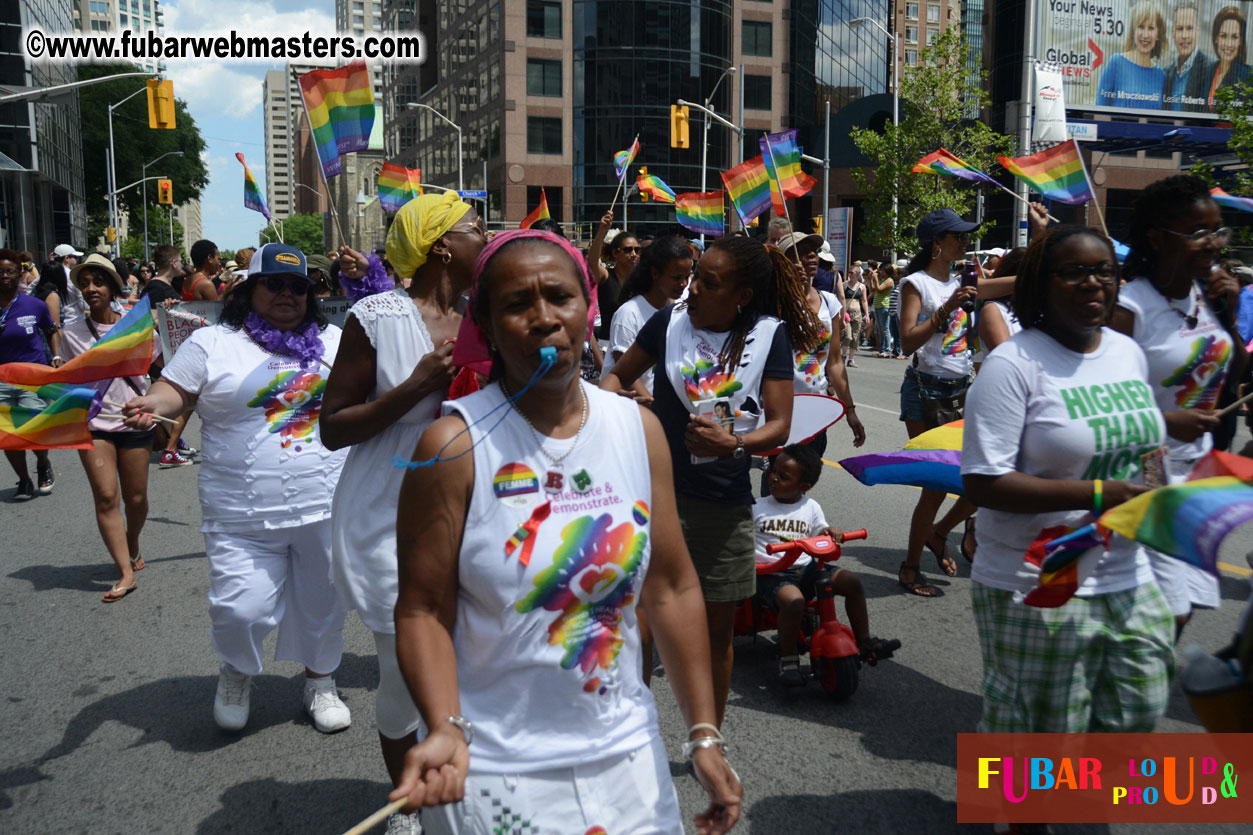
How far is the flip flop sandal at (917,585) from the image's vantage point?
6.02 metres

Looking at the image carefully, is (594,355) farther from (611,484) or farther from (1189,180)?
(611,484)

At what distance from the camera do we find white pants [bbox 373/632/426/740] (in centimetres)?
316

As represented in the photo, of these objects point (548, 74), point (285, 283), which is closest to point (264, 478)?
point (285, 283)

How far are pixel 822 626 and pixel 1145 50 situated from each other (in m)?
58.3

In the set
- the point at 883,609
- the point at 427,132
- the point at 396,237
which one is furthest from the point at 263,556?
the point at 427,132

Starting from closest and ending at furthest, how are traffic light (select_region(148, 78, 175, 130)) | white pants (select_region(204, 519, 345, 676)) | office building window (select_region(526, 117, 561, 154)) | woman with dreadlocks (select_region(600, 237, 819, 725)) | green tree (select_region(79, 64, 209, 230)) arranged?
woman with dreadlocks (select_region(600, 237, 819, 725)) → white pants (select_region(204, 519, 345, 676)) → traffic light (select_region(148, 78, 175, 130)) → office building window (select_region(526, 117, 561, 154)) → green tree (select_region(79, 64, 209, 230))

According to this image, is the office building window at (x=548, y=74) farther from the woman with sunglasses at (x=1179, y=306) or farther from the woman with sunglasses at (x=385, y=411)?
the woman with sunglasses at (x=385, y=411)

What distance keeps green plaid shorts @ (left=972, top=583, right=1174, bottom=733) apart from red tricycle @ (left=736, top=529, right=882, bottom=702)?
4.74ft

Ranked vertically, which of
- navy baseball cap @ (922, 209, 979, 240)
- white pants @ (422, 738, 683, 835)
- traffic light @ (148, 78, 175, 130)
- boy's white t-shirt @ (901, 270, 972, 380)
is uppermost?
traffic light @ (148, 78, 175, 130)

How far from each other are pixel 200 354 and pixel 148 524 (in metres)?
4.54

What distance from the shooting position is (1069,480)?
2893 mm

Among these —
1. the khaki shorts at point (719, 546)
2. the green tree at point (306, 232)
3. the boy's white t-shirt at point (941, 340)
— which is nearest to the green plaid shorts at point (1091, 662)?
the khaki shorts at point (719, 546)

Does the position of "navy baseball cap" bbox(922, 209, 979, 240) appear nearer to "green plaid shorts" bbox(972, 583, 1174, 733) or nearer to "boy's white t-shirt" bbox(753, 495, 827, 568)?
"boy's white t-shirt" bbox(753, 495, 827, 568)

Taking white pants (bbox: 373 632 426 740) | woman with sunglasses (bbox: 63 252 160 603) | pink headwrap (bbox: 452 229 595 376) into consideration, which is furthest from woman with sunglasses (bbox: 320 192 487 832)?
woman with sunglasses (bbox: 63 252 160 603)
